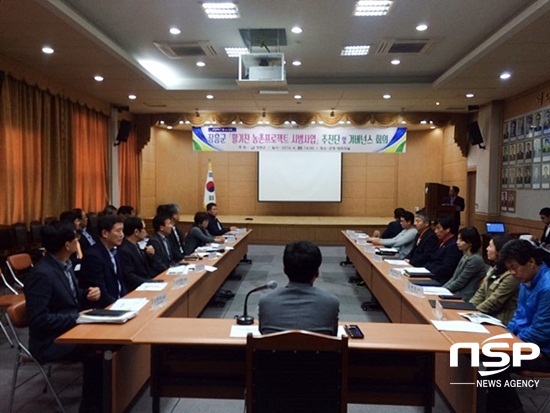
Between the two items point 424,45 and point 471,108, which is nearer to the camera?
point 424,45

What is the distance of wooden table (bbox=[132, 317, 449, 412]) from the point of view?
7.54 ft

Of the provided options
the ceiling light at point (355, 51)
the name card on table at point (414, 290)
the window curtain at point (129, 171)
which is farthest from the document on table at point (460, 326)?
the window curtain at point (129, 171)

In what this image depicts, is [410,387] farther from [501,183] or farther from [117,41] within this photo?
[501,183]

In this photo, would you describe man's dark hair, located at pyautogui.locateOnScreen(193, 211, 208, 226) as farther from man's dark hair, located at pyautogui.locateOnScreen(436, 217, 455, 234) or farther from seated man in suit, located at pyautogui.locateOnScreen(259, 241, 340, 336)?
seated man in suit, located at pyautogui.locateOnScreen(259, 241, 340, 336)

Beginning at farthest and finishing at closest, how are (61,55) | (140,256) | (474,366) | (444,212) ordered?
1. (444,212)
2. (61,55)
3. (140,256)
4. (474,366)

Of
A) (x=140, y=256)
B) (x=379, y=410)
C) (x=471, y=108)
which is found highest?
(x=471, y=108)

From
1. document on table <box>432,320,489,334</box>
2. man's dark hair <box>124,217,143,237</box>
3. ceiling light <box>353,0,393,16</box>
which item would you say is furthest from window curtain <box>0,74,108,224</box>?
document on table <box>432,320,489,334</box>

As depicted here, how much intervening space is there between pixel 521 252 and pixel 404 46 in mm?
4112

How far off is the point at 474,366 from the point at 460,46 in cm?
486

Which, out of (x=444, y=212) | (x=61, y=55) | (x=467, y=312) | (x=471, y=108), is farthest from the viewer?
(x=471, y=108)

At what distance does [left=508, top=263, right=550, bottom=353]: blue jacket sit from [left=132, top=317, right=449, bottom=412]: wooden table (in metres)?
0.52

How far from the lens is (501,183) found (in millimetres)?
8227

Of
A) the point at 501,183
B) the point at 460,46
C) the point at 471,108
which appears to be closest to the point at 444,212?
the point at 501,183

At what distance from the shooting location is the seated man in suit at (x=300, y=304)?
1.84 metres
